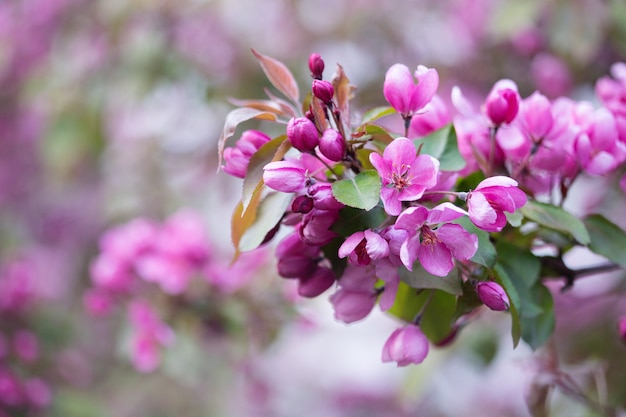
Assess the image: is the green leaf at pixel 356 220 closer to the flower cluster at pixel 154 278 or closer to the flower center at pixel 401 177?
the flower center at pixel 401 177

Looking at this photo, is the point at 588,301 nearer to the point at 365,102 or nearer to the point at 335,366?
the point at 365,102

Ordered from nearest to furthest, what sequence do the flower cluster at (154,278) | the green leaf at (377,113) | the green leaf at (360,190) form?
the green leaf at (360,190) → the green leaf at (377,113) → the flower cluster at (154,278)

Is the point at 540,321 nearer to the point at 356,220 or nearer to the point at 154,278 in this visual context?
the point at 356,220

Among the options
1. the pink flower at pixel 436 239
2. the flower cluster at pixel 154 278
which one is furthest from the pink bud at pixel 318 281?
the flower cluster at pixel 154 278

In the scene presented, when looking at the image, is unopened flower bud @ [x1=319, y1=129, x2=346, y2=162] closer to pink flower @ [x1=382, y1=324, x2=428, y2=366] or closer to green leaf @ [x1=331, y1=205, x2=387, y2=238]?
green leaf @ [x1=331, y1=205, x2=387, y2=238]

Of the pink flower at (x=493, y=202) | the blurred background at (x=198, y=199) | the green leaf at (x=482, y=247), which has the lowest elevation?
the blurred background at (x=198, y=199)

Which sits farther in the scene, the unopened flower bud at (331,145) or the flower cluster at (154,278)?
the flower cluster at (154,278)

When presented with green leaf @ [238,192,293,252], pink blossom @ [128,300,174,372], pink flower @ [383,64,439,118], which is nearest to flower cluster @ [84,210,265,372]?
pink blossom @ [128,300,174,372]

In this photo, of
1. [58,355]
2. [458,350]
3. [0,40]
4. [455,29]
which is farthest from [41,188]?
[458,350]
